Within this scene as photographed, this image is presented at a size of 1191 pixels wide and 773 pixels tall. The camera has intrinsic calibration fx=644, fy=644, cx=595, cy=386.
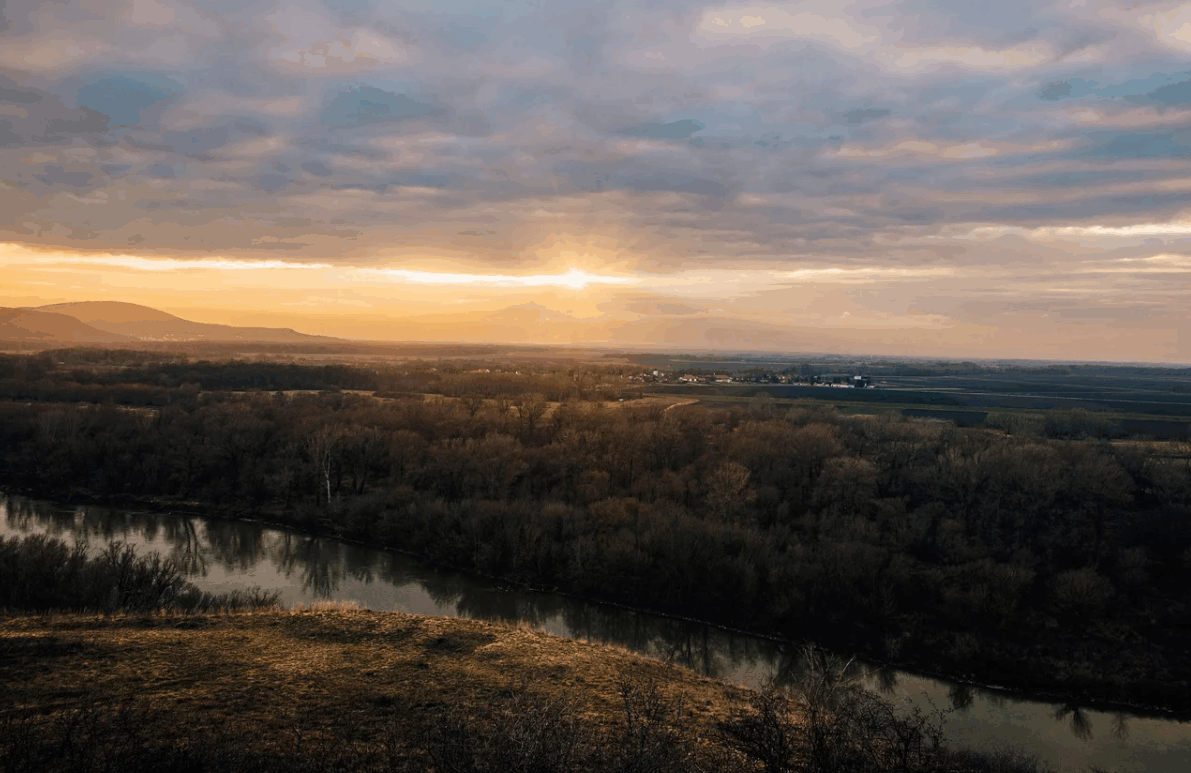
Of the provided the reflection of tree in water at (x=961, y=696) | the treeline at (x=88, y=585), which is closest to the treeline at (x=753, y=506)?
the reflection of tree in water at (x=961, y=696)

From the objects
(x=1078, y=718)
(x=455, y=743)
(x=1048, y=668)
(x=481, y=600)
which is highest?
(x=455, y=743)

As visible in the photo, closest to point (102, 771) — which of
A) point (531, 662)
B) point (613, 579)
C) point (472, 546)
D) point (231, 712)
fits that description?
point (231, 712)

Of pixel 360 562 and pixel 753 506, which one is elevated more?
pixel 753 506

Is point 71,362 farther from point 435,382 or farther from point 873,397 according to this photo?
point 873,397

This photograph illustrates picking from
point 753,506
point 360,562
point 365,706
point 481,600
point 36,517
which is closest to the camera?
point 365,706

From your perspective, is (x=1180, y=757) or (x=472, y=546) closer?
(x=1180, y=757)

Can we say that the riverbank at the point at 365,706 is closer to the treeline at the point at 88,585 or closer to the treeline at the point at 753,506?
the treeline at the point at 88,585

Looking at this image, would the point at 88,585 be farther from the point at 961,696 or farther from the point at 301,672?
the point at 961,696

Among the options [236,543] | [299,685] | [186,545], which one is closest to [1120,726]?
[299,685]
